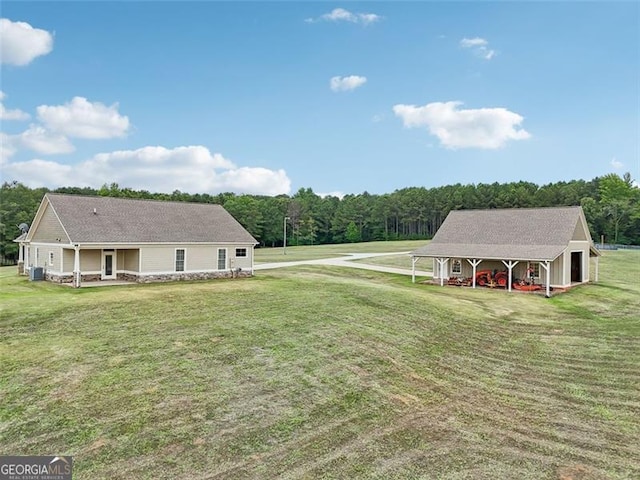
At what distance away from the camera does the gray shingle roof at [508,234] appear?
25.0 m

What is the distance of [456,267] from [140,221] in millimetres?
19172

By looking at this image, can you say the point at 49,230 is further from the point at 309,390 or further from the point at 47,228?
the point at 309,390

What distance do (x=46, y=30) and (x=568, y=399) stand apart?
22734 millimetres

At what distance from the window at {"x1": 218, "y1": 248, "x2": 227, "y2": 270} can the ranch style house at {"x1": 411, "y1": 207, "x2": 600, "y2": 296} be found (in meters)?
11.5

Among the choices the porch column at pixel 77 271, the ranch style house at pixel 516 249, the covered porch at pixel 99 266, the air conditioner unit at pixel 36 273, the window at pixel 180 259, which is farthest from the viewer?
the ranch style house at pixel 516 249

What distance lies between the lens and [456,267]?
2822 cm

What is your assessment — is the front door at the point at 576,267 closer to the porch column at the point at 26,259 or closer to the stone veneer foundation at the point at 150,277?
the stone veneer foundation at the point at 150,277

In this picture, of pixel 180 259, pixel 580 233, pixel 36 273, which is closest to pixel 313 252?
pixel 180 259

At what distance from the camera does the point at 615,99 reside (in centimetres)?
2781

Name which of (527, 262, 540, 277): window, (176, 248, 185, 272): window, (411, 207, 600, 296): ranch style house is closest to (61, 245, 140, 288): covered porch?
(176, 248, 185, 272): window

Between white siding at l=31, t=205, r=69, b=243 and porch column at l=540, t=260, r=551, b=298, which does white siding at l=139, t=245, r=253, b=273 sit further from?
porch column at l=540, t=260, r=551, b=298

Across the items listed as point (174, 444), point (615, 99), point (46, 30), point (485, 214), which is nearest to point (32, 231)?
point (46, 30)
